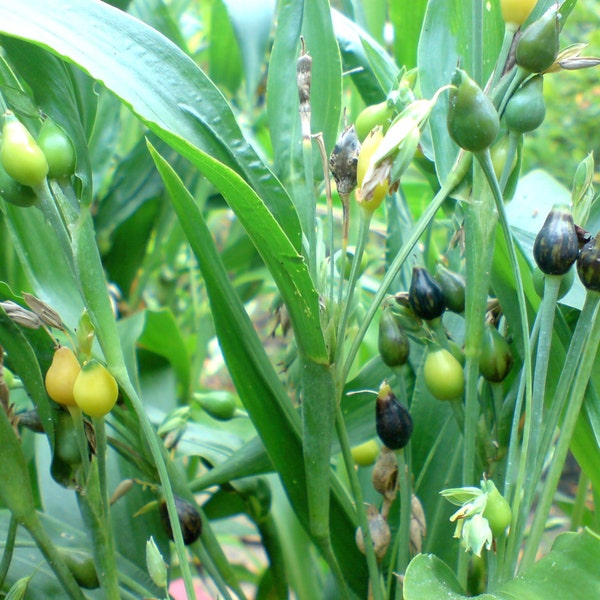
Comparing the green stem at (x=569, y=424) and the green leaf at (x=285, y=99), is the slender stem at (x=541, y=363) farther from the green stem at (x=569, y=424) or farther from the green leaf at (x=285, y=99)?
the green leaf at (x=285, y=99)

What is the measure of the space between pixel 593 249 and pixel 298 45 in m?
0.17

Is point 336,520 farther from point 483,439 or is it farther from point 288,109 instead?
point 288,109

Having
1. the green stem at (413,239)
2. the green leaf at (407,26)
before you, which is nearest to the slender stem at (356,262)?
the green stem at (413,239)

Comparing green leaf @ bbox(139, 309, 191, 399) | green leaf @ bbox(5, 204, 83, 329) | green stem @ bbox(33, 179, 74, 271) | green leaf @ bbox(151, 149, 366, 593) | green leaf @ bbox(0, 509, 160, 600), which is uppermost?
green stem @ bbox(33, 179, 74, 271)

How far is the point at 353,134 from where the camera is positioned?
10.1 inches

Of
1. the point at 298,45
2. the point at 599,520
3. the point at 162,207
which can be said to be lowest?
the point at 599,520

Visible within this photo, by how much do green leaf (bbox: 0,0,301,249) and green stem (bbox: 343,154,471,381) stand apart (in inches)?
1.6

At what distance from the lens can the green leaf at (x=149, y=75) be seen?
239mm

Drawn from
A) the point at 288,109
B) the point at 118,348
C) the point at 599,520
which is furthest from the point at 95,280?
the point at 599,520

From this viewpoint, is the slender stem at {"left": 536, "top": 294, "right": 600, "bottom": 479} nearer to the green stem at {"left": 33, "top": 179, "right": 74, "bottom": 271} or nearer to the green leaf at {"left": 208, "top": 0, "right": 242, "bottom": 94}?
the green stem at {"left": 33, "top": 179, "right": 74, "bottom": 271}

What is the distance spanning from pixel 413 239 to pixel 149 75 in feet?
0.39

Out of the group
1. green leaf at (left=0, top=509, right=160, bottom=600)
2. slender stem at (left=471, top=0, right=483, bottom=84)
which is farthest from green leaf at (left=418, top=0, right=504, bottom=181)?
green leaf at (left=0, top=509, right=160, bottom=600)

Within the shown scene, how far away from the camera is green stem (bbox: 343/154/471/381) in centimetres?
26

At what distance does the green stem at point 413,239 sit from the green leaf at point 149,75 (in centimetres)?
4
